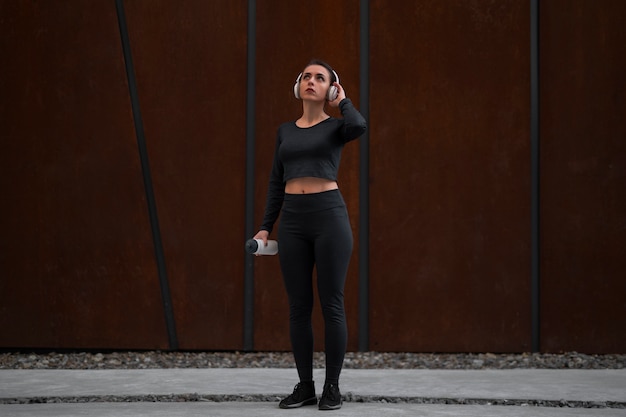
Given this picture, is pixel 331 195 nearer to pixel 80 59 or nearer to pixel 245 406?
pixel 245 406

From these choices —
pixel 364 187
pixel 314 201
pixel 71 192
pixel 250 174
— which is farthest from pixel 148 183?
pixel 314 201

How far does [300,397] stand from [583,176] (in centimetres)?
347

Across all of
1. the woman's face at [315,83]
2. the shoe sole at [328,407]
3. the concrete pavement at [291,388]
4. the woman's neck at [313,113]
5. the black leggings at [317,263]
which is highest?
the woman's face at [315,83]

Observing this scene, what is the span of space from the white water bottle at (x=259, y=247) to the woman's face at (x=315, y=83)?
76 cm

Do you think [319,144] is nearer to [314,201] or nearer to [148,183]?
[314,201]

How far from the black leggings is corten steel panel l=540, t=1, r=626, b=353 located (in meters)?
3.02

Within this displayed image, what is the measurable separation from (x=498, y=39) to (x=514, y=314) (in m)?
2.13

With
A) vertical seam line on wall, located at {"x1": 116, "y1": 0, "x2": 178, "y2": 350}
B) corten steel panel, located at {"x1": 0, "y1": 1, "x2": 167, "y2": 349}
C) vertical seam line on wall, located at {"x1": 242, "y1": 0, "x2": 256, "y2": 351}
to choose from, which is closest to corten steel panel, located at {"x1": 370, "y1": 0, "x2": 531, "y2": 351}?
vertical seam line on wall, located at {"x1": 242, "y1": 0, "x2": 256, "y2": 351}

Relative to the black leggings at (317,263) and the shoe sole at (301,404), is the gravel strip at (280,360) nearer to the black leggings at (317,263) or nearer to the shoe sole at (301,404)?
the shoe sole at (301,404)

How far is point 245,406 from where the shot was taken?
4.79 meters

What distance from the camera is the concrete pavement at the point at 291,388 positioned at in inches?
183

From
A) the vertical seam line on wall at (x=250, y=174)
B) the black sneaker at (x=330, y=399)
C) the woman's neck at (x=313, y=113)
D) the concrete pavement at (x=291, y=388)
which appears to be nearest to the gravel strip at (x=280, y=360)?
the vertical seam line on wall at (x=250, y=174)

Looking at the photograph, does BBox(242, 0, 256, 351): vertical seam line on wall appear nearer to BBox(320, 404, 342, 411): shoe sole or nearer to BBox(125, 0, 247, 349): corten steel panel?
BBox(125, 0, 247, 349): corten steel panel

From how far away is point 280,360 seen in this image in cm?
693
